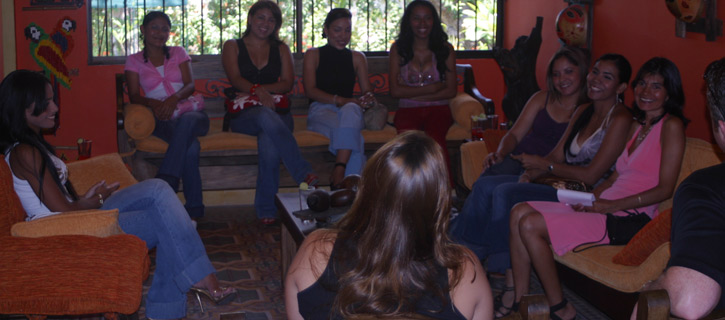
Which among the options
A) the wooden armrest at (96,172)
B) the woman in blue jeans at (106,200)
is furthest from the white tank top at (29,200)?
the wooden armrest at (96,172)

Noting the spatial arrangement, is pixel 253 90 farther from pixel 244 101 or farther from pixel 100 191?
pixel 100 191

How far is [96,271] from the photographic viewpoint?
2.63 metres

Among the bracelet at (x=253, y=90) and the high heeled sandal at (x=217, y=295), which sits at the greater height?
the bracelet at (x=253, y=90)

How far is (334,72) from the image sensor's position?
5254 millimetres

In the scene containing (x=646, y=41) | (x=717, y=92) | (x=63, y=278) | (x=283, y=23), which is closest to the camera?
(x=717, y=92)

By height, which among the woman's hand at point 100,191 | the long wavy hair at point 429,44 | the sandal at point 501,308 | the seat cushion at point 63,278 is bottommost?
the sandal at point 501,308

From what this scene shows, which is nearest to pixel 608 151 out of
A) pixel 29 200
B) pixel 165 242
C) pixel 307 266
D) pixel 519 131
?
pixel 519 131

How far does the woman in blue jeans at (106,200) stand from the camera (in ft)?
9.50

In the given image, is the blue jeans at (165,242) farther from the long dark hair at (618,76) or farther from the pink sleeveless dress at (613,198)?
the long dark hair at (618,76)

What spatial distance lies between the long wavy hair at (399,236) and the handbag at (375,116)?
11.4 feet

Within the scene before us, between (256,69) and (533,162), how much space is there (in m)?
2.14

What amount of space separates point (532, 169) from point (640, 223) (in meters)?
0.81

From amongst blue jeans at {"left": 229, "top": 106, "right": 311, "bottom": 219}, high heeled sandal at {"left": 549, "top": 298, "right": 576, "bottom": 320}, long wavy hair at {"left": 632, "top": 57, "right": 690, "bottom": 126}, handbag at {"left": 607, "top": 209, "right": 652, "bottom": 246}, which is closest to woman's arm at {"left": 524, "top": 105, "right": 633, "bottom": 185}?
long wavy hair at {"left": 632, "top": 57, "right": 690, "bottom": 126}

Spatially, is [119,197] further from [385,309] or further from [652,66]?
[652,66]
